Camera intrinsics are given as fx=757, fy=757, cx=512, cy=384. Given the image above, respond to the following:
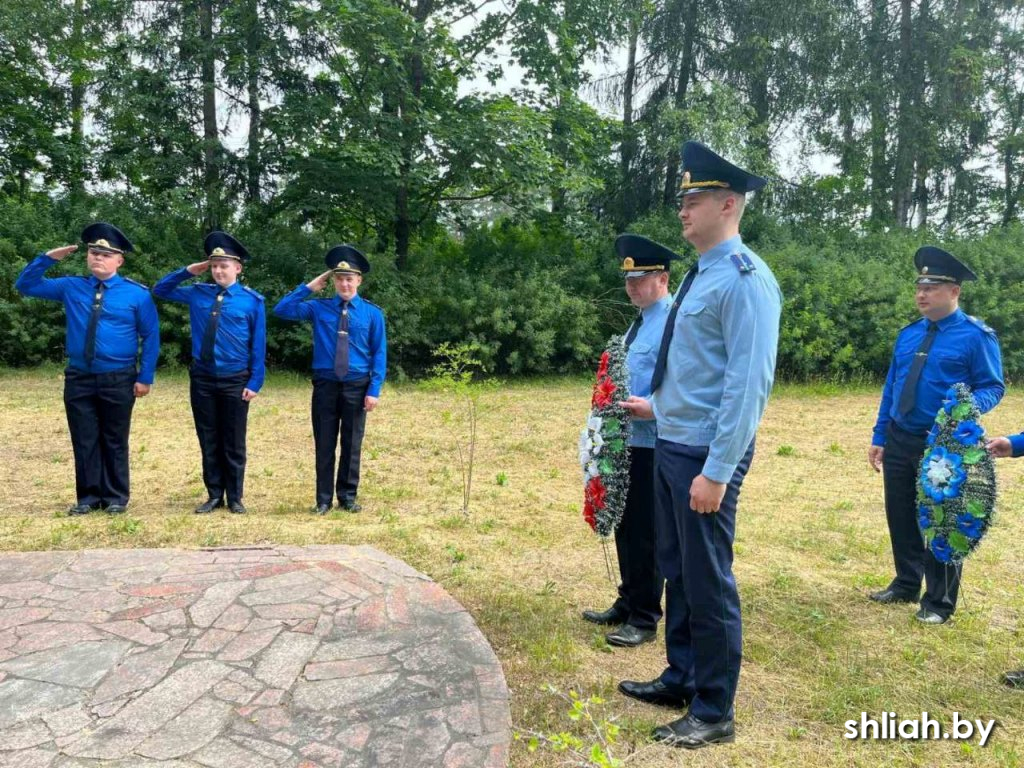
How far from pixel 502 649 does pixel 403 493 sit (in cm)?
315

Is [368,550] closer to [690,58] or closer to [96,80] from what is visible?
[96,80]

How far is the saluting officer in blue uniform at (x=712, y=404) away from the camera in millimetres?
2531

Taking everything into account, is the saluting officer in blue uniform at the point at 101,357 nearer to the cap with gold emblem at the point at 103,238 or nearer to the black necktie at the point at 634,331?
the cap with gold emblem at the point at 103,238

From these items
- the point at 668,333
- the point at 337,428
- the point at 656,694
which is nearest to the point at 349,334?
the point at 337,428

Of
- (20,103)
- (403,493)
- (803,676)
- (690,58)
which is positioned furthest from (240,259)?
(690,58)

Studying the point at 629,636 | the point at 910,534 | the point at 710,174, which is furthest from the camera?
the point at 910,534

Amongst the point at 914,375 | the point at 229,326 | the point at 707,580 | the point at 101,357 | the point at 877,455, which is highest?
the point at 914,375

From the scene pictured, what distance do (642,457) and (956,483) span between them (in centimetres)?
147

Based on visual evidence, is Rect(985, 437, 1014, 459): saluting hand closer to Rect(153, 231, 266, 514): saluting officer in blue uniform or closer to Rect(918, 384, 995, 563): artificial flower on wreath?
Rect(918, 384, 995, 563): artificial flower on wreath

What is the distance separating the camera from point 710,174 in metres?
2.66

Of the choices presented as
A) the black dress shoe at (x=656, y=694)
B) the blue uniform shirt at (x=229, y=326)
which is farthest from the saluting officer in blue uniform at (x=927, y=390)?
the blue uniform shirt at (x=229, y=326)

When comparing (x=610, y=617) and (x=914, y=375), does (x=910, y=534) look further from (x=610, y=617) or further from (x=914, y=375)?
(x=610, y=617)

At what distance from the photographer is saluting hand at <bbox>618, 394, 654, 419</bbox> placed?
3523 millimetres

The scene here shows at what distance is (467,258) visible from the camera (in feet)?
52.7
